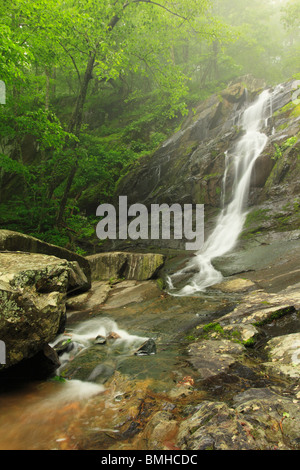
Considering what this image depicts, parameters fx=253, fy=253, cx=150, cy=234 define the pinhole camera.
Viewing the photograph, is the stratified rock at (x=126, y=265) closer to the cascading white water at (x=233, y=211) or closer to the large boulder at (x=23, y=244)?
the cascading white water at (x=233, y=211)

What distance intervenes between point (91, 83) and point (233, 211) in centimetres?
1690

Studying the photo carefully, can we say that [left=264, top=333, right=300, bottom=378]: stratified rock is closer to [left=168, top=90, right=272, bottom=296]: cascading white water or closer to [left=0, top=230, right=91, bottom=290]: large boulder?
[left=168, top=90, right=272, bottom=296]: cascading white water

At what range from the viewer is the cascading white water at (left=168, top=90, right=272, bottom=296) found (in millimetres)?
8219

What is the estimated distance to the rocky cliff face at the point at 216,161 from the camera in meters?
10.3

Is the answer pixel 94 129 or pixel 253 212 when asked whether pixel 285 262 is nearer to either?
pixel 253 212

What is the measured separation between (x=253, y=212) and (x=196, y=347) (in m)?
7.86

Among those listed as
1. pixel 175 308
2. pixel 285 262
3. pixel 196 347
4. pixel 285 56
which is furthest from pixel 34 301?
pixel 285 56

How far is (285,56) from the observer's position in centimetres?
2811

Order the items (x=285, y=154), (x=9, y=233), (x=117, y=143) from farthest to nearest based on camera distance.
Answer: (x=117, y=143) < (x=285, y=154) < (x=9, y=233)

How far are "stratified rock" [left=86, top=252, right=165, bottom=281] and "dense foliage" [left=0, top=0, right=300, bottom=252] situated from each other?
2.69 metres
